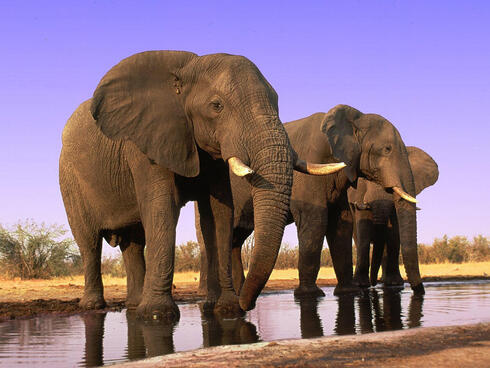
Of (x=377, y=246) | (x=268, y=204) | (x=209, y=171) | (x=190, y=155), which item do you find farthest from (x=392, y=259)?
(x=268, y=204)

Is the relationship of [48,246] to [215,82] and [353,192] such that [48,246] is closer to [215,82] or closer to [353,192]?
→ [353,192]

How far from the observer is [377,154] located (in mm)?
12086

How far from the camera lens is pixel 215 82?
7.45 m

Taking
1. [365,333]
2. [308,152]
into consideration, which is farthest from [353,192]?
[365,333]

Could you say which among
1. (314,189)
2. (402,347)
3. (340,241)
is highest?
(314,189)

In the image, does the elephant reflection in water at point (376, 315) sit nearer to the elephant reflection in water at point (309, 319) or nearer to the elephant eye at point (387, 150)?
the elephant reflection in water at point (309, 319)

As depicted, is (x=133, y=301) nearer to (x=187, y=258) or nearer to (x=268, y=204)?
(x=268, y=204)

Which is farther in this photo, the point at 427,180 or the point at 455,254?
the point at 455,254

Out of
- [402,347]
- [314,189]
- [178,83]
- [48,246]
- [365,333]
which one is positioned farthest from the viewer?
[48,246]

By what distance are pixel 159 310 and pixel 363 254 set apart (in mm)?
7636

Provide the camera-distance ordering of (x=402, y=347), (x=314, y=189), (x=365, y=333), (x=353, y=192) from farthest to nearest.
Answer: (x=353, y=192), (x=314, y=189), (x=365, y=333), (x=402, y=347)

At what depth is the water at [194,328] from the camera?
5.38 metres

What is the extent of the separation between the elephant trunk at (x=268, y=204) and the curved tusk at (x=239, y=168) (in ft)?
0.49

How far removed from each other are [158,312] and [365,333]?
265 cm
